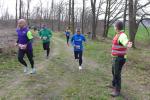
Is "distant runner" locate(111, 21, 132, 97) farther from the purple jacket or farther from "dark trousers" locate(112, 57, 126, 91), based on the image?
the purple jacket

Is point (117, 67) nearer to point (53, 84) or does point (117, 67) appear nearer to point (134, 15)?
point (53, 84)

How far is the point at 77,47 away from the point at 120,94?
14.7 ft

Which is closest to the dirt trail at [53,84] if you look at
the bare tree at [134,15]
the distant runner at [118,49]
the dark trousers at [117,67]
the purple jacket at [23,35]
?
the dark trousers at [117,67]

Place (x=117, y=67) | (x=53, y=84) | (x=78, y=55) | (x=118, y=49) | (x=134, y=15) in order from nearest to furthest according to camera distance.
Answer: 1. (x=118, y=49)
2. (x=117, y=67)
3. (x=53, y=84)
4. (x=78, y=55)
5. (x=134, y=15)

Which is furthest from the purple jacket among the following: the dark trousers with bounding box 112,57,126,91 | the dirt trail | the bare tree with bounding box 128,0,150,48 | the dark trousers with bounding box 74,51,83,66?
the bare tree with bounding box 128,0,150,48

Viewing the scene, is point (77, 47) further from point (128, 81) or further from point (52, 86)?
point (52, 86)

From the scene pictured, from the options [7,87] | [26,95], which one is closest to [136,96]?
[26,95]

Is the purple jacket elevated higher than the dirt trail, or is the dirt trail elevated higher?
the purple jacket

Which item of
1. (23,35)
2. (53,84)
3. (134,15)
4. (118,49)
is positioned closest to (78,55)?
(23,35)

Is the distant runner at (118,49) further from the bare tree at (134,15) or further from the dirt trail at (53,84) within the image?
the bare tree at (134,15)

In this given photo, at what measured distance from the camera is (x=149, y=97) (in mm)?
9531

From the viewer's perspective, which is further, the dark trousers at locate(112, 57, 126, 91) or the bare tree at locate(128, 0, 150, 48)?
the bare tree at locate(128, 0, 150, 48)

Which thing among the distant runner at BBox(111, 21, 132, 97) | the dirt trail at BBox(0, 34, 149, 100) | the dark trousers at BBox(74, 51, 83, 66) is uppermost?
the distant runner at BBox(111, 21, 132, 97)

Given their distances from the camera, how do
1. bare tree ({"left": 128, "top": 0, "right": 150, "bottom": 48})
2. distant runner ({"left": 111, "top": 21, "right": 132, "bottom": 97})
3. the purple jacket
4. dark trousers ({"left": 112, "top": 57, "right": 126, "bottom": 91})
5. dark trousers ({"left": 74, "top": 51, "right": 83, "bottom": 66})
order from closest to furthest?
distant runner ({"left": 111, "top": 21, "right": 132, "bottom": 97}), dark trousers ({"left": 112, "top": 57, "right": 126, "bottom": 91}), the purple jacket, dark trousers ({"left": 74, "top": 51, "right": 83, "bottom": 66}), bare tree ({"left": 128, "top": 0, "right": 150, "bottom": 48})
